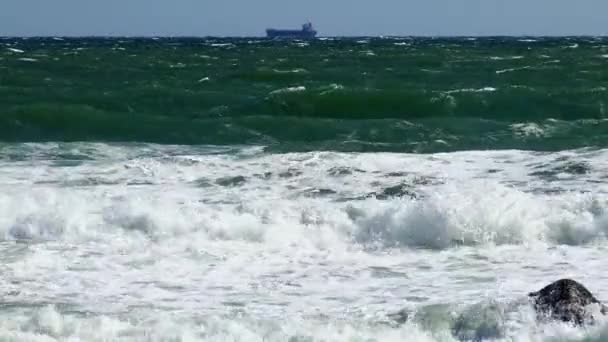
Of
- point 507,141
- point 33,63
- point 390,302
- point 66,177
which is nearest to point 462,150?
point 507,141

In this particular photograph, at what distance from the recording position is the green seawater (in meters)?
17.7

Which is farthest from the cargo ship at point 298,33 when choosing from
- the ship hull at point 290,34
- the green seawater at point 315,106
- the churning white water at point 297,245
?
the churning white water at point 297,245

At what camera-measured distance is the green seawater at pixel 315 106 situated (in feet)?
58.1

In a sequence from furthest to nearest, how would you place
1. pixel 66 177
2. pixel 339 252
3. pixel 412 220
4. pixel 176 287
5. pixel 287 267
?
pixel 66 177 < pixel 412 220 < pixel 339 252 < pixel 287 267 < pixel 176 287

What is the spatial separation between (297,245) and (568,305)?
134 inches

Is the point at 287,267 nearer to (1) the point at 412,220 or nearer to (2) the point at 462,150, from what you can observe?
(1) the point at 412,220

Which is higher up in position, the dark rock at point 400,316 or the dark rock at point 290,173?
the dark rock at point 290,173

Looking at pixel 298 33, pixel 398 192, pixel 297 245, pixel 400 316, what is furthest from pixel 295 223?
pixel 298 33

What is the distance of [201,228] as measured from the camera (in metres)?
10.2

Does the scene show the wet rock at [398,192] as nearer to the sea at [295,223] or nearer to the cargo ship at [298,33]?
the sea at [295,223]

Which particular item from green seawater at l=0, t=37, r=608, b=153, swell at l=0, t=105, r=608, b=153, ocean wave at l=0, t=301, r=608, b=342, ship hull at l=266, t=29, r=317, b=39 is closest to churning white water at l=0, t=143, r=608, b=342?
ocean wave at l=0, t=301, r=608, b=342

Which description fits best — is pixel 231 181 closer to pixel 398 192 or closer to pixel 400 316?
pixel 398 192

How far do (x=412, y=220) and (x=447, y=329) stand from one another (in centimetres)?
321

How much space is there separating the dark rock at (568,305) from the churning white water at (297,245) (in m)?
0.09
